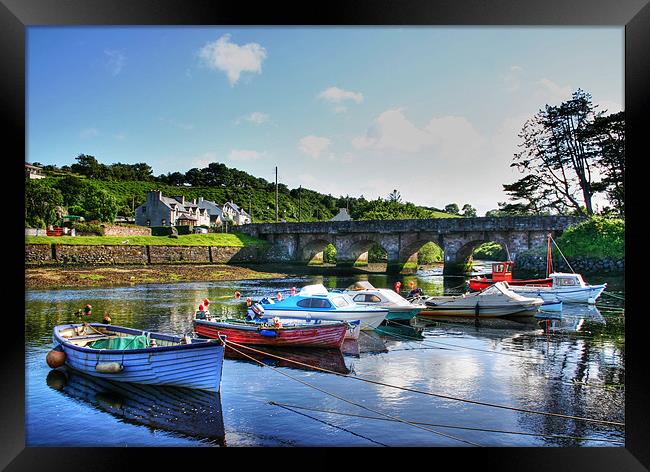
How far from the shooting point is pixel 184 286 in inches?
1144

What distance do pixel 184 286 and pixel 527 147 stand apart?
63.5 feet

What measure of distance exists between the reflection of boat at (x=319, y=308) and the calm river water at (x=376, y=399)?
0.66 m

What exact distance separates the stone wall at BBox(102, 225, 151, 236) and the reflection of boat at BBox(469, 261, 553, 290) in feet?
75.5

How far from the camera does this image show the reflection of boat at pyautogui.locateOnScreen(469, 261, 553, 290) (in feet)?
71.1

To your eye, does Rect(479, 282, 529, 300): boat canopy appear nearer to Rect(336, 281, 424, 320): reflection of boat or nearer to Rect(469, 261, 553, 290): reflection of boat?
Rect(336, 281, 424, 320): reflection of boat

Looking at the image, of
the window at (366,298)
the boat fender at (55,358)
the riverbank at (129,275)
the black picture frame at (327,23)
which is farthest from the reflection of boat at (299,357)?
the riverbank at (129,275)

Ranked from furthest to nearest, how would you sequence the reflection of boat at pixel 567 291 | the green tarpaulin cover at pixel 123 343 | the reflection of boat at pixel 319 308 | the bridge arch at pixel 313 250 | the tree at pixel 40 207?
the bridge arch at pixel 313 250, the tree at pixel 40 207, the reflection of boat at pixel 567 291, the reflection of boat at pixel 319 308, the green tarpaulin cover at pixel 123 343

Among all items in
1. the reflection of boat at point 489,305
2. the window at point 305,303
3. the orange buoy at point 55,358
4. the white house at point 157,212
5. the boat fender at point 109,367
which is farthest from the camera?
the white house at point 157,212

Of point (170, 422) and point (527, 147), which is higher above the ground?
point (527, 147)

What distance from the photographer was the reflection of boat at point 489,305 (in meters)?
17.2

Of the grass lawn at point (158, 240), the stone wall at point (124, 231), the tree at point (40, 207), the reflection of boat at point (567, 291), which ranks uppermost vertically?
the tree at point (40, 207)

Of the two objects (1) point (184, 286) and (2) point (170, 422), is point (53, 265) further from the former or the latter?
(2) point (170, 422)

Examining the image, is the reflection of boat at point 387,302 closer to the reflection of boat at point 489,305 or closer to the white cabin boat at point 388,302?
the white cabin boat at point 388,302

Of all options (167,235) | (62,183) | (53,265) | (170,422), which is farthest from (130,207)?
(170,422)
